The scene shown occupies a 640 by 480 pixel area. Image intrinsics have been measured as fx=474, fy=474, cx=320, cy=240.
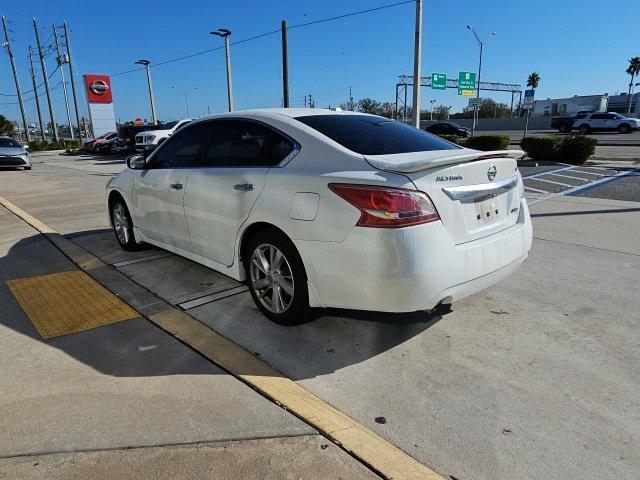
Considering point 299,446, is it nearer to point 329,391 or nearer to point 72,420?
point 329,391

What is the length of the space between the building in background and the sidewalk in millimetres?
72782

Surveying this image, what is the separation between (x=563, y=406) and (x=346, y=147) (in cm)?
197

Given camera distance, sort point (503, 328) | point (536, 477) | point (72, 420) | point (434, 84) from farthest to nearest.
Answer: point (434, 84) → point (503, 328) → point (72, 420) → point (536, 477)

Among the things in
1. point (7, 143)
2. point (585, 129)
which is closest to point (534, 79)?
point (585, 129)

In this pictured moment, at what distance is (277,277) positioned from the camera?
133 inches

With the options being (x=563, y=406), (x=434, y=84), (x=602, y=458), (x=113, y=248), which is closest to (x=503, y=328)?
(x=563, y=406)

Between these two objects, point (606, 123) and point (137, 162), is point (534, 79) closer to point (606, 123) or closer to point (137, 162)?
point (606, 123)

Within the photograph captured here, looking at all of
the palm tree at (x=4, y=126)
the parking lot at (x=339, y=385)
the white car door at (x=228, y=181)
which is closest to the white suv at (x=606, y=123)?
the parking lot at (x=339, y=385)

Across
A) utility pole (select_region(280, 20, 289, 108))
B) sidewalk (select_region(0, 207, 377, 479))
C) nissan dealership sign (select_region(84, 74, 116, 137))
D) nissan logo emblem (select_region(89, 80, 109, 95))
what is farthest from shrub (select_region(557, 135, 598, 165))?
nissan logo emblem (select_region(89, 80, 109, 95))

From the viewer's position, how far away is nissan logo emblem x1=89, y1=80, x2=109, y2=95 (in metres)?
42.4

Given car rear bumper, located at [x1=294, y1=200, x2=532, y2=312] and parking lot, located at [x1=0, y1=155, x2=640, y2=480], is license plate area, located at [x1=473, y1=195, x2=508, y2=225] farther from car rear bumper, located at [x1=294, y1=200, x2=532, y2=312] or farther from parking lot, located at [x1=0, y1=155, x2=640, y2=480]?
parking lot, located at [x1=0, y1=155, x2=640, y2=480]

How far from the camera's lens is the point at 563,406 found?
2.53 meters

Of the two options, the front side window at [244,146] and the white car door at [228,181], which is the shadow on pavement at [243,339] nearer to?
the white car door at [228,181]

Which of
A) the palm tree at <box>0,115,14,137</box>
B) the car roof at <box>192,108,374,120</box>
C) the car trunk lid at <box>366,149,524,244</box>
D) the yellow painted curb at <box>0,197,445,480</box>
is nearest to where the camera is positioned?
the yellow painted curb at <box>0,197,445,480</box>
